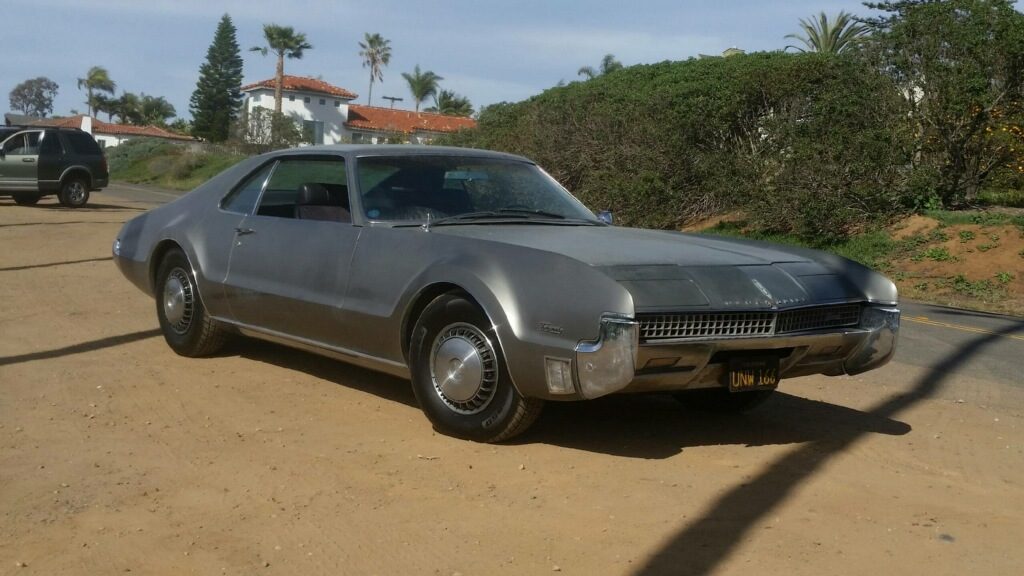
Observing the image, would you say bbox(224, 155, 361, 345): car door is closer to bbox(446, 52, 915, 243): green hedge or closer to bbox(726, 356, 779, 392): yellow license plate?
bbox(726, 356, 779, 392): yellow license plate

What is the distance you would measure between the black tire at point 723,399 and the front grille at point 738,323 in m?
0.86

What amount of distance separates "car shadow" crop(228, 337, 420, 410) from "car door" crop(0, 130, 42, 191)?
1902 centimetres

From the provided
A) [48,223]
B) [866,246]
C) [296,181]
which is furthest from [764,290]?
[48,223]

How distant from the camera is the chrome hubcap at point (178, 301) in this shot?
7.46 meters

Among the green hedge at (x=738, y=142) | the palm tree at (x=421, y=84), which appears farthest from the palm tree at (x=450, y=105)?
the green hedge at (x=738, y=142)

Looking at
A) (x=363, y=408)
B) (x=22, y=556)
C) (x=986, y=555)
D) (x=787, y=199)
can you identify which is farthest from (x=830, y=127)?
(x=22, y=556)

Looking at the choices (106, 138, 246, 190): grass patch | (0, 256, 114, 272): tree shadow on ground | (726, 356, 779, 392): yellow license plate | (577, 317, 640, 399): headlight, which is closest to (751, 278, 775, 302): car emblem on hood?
(726, 356, 779, 392): yellow license plate

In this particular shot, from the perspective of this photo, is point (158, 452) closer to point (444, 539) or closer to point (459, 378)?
point (459, 378)

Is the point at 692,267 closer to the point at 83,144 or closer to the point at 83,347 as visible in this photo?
the point at 83,347

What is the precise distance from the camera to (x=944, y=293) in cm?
1631

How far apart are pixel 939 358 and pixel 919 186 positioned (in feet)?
37.0

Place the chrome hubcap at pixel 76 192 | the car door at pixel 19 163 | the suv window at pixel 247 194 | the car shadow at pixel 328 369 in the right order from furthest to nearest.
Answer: the chrome hubcap at pixel 76 192
the car door at pixel 19 163
the suv window at pixel 247 194
the car shadow at pixel 328 369

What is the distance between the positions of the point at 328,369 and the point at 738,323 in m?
3.08

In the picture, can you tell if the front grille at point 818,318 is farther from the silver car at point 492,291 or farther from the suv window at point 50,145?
the suv window at point 50,145
